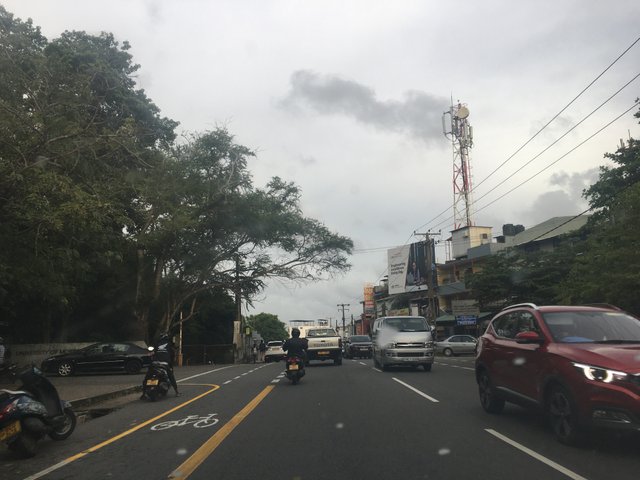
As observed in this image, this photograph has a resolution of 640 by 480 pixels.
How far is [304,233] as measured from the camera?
36.4 metres

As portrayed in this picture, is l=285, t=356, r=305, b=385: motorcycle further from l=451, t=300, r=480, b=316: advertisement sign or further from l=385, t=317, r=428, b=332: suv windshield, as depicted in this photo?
l=451, t=300, r=480, b=316: advertisement sign

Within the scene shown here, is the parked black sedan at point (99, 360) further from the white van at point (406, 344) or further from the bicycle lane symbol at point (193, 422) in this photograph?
the bicycle lane symbol at point (193, 422)

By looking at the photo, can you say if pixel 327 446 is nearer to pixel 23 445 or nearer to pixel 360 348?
pixel 23 445

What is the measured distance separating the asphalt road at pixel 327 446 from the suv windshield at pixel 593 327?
1256 mm

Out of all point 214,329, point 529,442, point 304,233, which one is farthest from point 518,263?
point 214,329

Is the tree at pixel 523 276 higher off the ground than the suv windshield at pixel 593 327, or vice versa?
the tree at pixel 523 276

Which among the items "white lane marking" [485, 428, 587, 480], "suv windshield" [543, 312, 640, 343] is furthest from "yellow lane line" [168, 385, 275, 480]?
"suv windshield" [543, 312, 640, 343]

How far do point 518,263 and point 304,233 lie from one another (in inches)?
539

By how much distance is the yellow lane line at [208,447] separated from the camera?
595 cm

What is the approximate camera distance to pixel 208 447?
711cm

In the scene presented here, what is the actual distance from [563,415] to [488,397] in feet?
8.29

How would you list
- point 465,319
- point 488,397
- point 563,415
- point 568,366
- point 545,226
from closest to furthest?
point 568,366
point 563,415
point 488,397
point 465,319
point 545,226

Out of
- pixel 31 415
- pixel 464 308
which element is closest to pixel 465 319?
pixel 464 308

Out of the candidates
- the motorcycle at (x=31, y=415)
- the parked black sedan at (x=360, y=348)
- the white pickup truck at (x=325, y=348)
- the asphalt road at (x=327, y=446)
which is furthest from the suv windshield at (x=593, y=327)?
the parked black sedan at (x=360, y=348)
